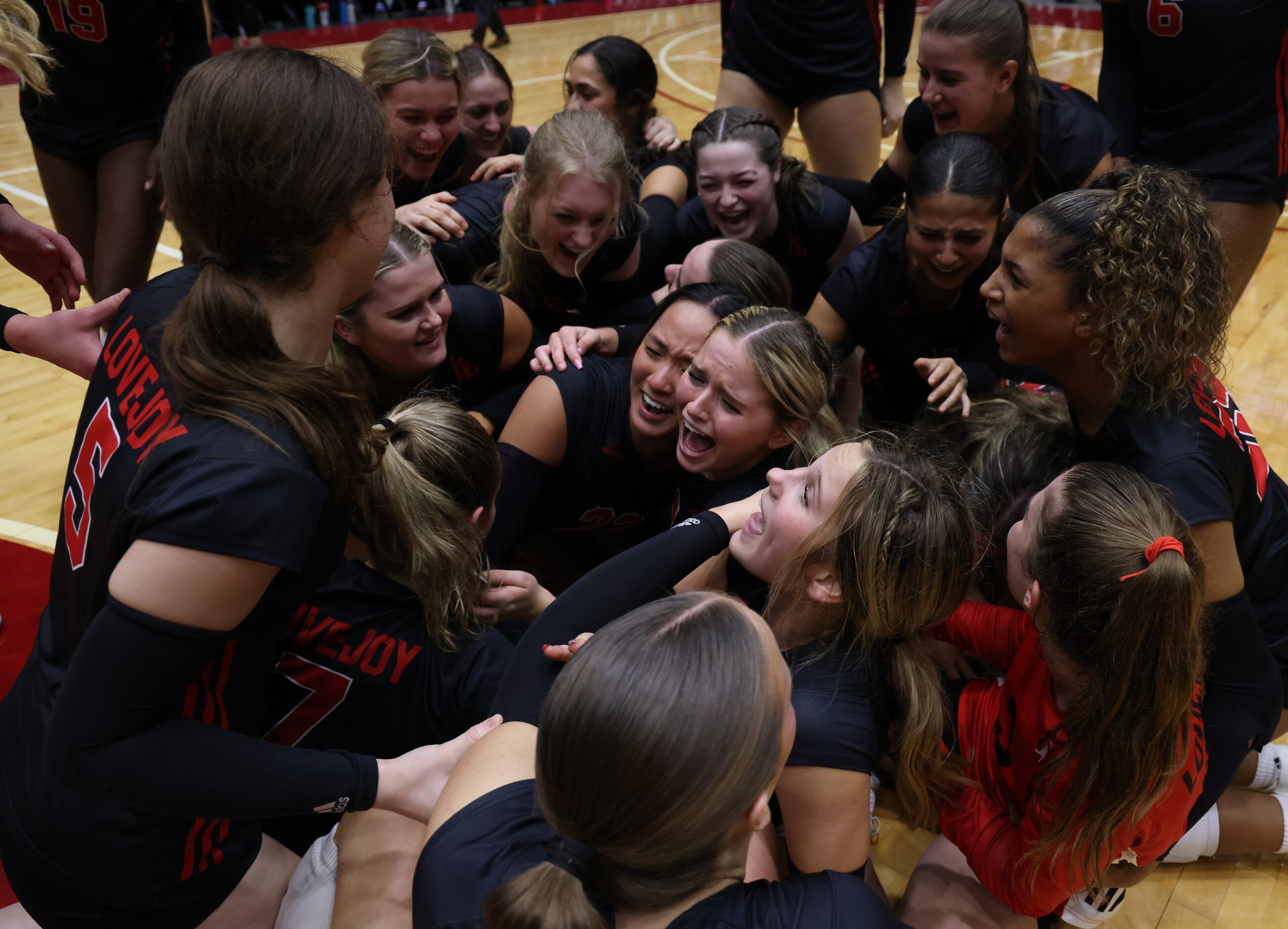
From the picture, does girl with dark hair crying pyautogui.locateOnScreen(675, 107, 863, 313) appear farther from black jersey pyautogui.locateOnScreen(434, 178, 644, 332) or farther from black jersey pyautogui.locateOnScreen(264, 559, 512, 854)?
black jersey pyautogui.locateOnScreen(264, 559, 512, 854)

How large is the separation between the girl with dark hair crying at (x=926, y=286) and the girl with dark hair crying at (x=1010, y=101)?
0.37m

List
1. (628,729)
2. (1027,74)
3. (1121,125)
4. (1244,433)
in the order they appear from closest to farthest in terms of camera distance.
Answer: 1. (628,729)
2. (1244,433)
3. (1027,74)
4. (1121,125)

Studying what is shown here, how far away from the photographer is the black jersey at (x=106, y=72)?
9.93 feet

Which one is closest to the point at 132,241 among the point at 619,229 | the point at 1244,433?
the point at 619,229

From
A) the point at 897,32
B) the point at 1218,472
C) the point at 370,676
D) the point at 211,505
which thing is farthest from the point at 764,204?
the point at 211,505

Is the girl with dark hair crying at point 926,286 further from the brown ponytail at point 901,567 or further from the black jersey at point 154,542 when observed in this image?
the black jersey at point 154,542

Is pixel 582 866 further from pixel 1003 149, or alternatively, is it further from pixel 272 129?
pixel 1003 149

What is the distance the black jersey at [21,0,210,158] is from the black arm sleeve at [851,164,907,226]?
8.21 ft

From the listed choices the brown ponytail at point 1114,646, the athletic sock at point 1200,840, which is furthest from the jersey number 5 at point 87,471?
the athletic sock at point 1200,840

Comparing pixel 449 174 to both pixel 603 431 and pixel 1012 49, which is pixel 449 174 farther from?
pixel 1012 49

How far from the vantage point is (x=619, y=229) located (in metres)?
3.26

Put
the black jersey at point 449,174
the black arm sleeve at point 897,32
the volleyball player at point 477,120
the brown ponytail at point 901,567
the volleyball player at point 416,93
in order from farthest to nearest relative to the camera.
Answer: the black arm sleeve at point 897,32, the volleyball player at point 477,120, the black jersey at point 449,174, the volleyball player at point 416,93, the brown ponytail at point 901,567

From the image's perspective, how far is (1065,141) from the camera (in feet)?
10.6

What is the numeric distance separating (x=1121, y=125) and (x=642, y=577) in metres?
2.79
